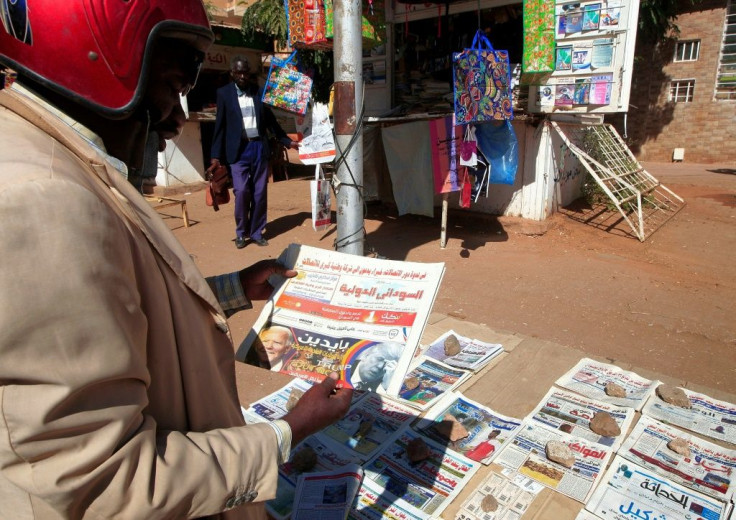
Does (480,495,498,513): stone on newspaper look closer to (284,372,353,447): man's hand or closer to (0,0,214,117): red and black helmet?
(284,372,353,447): man's hand

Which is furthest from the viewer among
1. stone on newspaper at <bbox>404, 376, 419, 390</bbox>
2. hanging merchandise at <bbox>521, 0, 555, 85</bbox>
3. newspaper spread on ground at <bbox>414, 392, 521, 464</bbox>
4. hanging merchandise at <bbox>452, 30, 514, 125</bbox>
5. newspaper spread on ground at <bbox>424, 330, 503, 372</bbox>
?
hanging merchandise at <bbox>521, 0, 555, 85</bbox>

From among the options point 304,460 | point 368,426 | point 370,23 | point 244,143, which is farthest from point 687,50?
point 304,460

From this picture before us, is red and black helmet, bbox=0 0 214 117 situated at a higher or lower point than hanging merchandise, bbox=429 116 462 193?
higher

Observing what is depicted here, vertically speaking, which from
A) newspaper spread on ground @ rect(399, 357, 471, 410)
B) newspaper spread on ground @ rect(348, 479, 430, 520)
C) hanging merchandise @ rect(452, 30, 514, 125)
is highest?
hanging merchandise @ rect(452, 30, 514, 125)

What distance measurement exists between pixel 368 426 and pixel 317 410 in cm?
146

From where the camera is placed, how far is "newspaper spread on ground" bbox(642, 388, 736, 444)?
2.33 meters

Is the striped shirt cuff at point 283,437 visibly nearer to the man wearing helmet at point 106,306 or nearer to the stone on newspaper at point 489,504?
the man wearing helmet at point 106,306

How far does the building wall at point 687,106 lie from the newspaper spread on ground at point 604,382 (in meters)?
13.4

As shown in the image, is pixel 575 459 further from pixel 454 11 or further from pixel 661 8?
pixel 661 8

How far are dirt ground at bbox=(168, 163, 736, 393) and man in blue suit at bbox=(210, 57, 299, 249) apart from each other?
36cm

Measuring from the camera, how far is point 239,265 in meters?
4.94

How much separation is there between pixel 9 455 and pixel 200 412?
31 centimetres

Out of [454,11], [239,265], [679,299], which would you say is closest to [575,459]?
[679,299]

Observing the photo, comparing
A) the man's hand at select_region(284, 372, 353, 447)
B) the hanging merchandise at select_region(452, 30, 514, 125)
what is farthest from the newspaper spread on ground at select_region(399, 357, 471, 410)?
the hanging merchandise at select_region(452, 30, 514, 125)
